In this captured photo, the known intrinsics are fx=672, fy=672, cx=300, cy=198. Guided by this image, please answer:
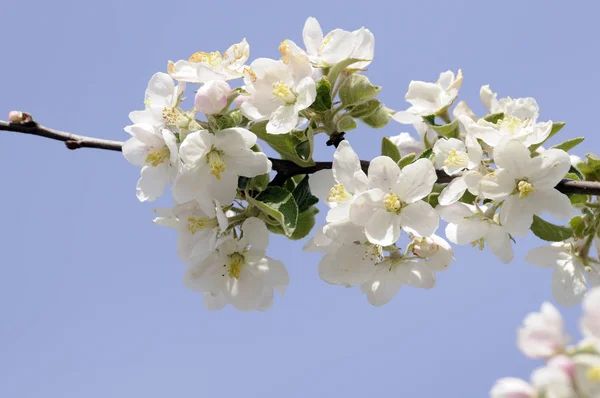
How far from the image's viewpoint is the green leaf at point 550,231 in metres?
1.98

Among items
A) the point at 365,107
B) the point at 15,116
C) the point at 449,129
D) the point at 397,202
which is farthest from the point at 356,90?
the point at 15,116

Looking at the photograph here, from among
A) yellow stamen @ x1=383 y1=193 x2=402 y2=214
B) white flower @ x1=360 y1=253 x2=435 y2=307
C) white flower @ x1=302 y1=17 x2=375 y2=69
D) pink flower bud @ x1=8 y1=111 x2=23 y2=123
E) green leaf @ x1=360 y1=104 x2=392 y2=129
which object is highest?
white flower @ x1=302 y1=17 x2=375 y2=69

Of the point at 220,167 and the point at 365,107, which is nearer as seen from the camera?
the point at 220,167

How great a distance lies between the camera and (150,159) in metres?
2.09

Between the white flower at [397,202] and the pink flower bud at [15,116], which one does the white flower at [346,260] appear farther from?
the pink flower bud at [15,116]

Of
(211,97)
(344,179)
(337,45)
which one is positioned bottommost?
(344,179)

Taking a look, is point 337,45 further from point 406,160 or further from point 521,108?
point 521,108

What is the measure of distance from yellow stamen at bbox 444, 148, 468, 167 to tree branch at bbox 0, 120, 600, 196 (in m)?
0.12

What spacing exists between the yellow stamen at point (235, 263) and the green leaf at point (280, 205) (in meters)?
0.19

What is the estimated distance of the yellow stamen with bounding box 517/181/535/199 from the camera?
6.02ft

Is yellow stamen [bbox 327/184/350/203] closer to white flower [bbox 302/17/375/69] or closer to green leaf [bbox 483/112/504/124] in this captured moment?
white flower [bbox 302/17/375/69]

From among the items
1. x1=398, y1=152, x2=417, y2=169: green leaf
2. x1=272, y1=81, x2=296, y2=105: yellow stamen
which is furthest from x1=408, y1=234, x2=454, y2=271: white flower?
x1=272, y1=81, x2=296, y2=105: yellow stamen

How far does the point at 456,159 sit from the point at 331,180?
37 cm

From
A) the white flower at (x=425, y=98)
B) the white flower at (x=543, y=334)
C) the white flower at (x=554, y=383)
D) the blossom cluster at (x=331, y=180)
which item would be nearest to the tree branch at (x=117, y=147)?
the blossom cluster at (x=331, y=180)
